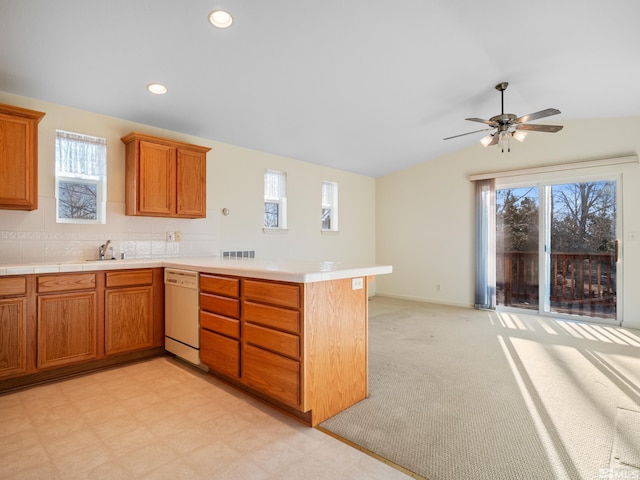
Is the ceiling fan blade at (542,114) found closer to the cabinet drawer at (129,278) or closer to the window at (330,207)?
the window at (330,207)

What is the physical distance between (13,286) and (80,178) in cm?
128

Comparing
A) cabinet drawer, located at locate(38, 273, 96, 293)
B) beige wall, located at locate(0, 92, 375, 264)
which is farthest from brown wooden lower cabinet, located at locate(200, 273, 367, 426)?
beige wall, located at locate(0, 92, 375, 264)

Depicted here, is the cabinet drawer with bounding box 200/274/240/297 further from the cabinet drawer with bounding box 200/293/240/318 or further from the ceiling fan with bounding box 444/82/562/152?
the ceiling fan with bounding box 444/82/562/152

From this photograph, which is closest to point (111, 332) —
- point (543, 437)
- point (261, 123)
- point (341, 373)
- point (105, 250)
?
point (105, 250)

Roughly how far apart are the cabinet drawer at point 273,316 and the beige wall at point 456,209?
15.2ft

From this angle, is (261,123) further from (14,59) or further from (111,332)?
(111,332)

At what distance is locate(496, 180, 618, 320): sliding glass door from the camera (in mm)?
4715

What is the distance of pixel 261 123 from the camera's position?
13.5 feet

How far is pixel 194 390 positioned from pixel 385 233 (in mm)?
5096

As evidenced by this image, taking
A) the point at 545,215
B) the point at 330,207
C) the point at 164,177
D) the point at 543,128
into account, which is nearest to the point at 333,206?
the point at 330,207

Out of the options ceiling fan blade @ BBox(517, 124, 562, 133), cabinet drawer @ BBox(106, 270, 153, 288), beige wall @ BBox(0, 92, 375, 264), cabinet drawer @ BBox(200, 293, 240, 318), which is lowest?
cabinet drawer @ BBox(200, 293, 240, 318)

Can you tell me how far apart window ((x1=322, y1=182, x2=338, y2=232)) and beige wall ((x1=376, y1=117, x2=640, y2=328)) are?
48.6 inches

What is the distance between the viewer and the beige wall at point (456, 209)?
448 centimetres

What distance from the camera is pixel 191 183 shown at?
151 inches
